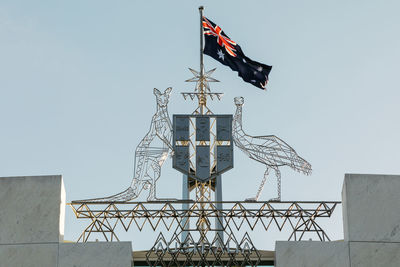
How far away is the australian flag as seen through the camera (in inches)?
1704

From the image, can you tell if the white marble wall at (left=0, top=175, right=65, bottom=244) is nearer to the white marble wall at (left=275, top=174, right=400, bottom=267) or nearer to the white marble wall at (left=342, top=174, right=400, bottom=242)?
the white marble wall at (left=275, top=174, right=400, bottom=267)

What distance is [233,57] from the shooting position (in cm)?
4350

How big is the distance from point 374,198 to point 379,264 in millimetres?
2062

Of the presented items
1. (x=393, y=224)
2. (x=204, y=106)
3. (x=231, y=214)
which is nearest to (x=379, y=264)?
(x=393, y=224)

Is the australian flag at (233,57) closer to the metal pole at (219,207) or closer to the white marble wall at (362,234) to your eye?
the metal pole at (219,207)

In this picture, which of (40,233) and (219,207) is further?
(219,207)

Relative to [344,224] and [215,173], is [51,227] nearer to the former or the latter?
[215,173]

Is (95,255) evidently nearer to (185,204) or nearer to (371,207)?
(185,204)

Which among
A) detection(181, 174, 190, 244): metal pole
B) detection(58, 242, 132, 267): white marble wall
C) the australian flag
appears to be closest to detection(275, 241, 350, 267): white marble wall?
detection(181, 174, 190, 244): metal pole

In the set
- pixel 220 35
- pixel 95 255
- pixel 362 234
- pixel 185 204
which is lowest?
pixel 95 255

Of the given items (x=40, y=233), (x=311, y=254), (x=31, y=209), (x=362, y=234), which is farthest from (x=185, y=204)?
(x=362, y=234)

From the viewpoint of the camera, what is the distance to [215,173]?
40031mm

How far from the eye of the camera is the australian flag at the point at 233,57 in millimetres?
43281

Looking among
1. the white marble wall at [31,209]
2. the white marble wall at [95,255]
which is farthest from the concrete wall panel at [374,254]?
the white marble wall at [31,209]
